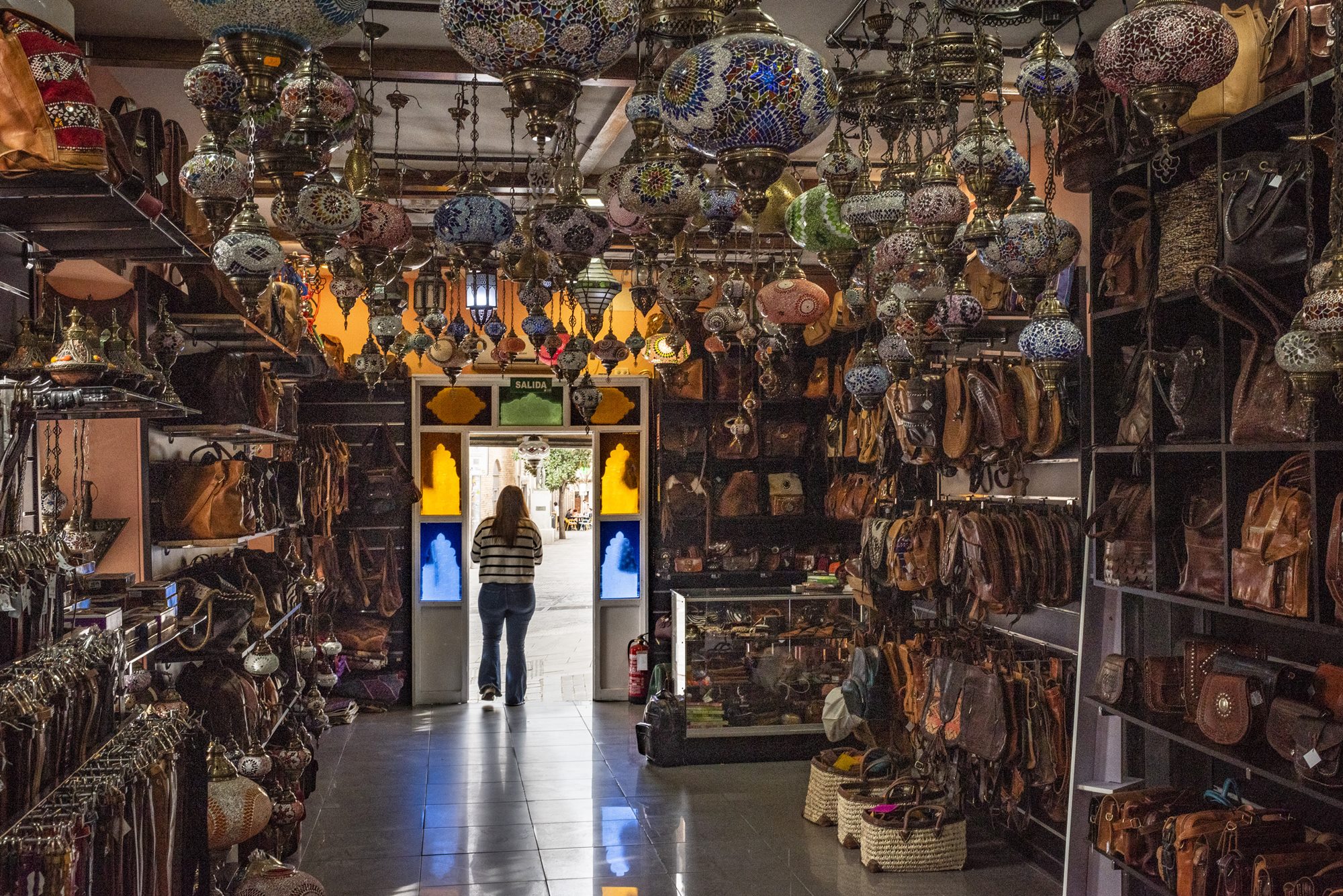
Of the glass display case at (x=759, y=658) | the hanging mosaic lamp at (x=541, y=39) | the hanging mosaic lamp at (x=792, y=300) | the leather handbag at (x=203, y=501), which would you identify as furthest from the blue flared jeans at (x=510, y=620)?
the hanging mosaic lamp at (x=541, y=39)

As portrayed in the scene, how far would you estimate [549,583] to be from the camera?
65.7ft

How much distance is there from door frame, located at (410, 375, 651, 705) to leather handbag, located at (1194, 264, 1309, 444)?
6532 mm

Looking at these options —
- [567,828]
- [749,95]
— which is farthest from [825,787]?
[749,95]

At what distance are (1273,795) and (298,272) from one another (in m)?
5.92

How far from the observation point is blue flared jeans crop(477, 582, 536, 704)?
9008mm

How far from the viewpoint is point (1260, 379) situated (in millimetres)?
2936

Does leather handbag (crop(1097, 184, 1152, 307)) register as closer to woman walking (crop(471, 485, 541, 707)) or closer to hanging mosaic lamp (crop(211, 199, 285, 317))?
hanging mosaic lamp (crop(211, 199, 285, 317))

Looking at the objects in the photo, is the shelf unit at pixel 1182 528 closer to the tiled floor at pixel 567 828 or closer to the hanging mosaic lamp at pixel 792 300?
the hanging mosaic lamp at pixel 792 300

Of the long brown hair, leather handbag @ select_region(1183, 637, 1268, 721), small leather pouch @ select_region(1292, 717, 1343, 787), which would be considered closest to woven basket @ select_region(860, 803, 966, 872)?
leather handbag @ select_region(1183, 637, 1268, 721)

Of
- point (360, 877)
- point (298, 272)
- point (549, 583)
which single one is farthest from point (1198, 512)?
point (549, 583)

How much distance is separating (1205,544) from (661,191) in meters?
1.92

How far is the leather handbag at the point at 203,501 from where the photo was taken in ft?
15.3

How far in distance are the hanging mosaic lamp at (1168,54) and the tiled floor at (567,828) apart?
365 centimetres

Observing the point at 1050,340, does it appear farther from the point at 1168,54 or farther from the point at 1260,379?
the point at 1168,54
